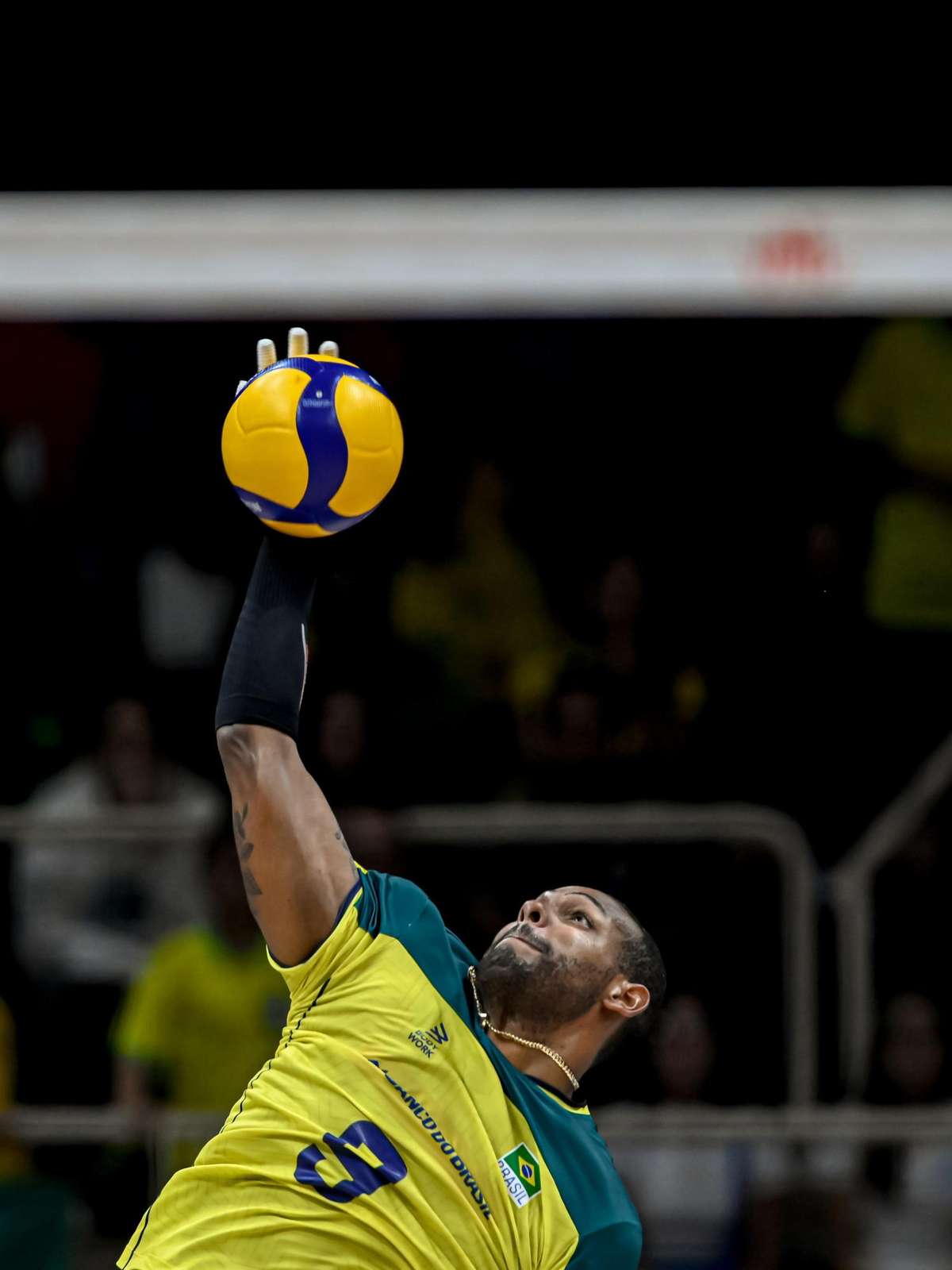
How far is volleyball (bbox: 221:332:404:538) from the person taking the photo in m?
3.40

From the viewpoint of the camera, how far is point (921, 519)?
23.5 feet

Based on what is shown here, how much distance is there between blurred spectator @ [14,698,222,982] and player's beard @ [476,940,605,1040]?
3021 millimetres

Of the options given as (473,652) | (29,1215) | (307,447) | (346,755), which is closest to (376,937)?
(307,447)

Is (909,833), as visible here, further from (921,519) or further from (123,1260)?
(123,1260)

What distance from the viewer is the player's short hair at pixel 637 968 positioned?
3.77 metres

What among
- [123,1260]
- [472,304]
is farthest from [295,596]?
[472,304]

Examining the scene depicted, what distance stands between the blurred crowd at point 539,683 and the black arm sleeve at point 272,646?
293 centimetres

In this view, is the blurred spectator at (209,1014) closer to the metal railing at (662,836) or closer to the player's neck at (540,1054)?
the metal railing at (662,836)

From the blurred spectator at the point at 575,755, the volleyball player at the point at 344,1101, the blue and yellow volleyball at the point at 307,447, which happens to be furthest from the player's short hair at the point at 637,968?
the blurred spectator at the point at 575,755

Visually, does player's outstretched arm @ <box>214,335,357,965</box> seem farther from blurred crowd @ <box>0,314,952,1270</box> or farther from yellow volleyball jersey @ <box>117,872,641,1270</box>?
blurred crowd @ <box>0,314,952,1270</box>

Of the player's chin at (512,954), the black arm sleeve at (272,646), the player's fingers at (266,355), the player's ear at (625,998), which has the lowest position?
the player's ear at (625,998)

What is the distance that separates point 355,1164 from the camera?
3.38 meters

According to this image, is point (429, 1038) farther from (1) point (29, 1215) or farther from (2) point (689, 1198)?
(1) point (29, 1215)

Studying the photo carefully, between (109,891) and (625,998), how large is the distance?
132 inches
